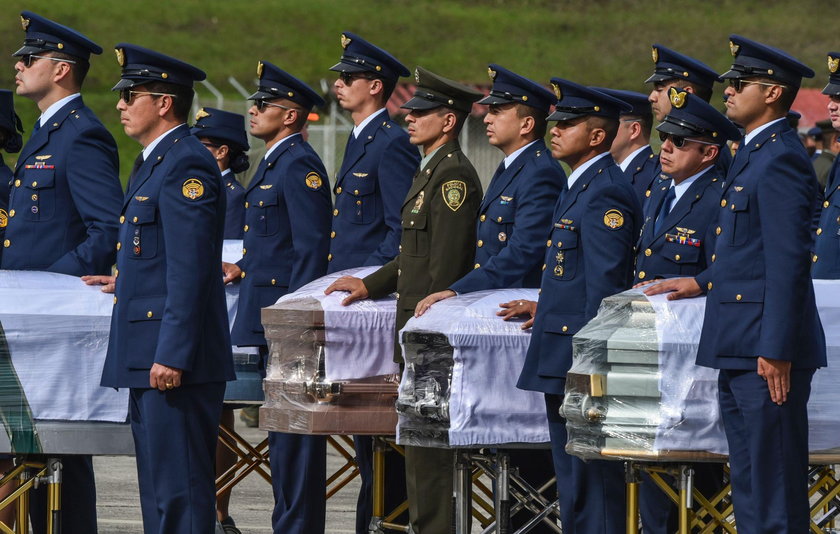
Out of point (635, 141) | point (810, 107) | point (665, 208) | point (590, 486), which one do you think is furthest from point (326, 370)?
point (810, 107)

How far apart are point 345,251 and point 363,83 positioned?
88 cm

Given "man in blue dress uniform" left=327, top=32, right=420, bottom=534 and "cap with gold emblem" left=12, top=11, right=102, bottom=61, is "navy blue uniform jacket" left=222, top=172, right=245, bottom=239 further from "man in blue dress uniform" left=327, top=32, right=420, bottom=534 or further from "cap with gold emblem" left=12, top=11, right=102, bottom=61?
"cap with gold emblem" left=12, top=11, right=102, bottom=61

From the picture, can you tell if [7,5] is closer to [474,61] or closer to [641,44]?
[474,61]

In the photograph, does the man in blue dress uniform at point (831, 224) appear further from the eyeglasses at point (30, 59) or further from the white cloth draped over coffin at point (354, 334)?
the eyeglasses at point (30, 59)

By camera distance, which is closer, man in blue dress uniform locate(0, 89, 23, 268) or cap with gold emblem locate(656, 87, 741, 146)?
cap with gold emblem locate(656, 87, 741, 146)

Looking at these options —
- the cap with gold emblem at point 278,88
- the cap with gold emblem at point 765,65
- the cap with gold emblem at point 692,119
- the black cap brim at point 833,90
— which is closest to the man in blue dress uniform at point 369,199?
the cap with gold emblem at point 278,88

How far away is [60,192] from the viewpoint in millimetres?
7543

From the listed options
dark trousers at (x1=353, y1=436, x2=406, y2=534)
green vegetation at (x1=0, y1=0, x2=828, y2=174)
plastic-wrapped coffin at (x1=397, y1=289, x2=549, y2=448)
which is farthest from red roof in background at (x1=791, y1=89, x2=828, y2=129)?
plastic-wrapped coffin at (x1=397, y1=289, x2=549, y2=448)

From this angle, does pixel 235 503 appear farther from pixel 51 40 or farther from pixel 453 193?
pixel 51 40

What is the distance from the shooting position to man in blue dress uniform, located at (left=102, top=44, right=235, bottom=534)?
6562mm

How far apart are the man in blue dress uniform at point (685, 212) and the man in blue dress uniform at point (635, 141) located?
1663mm

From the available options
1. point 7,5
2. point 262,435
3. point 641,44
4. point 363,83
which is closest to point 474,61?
point 641,44

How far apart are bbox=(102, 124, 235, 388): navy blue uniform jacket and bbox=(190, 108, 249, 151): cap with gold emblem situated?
9.76 feet

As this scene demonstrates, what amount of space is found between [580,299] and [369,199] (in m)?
1.88
